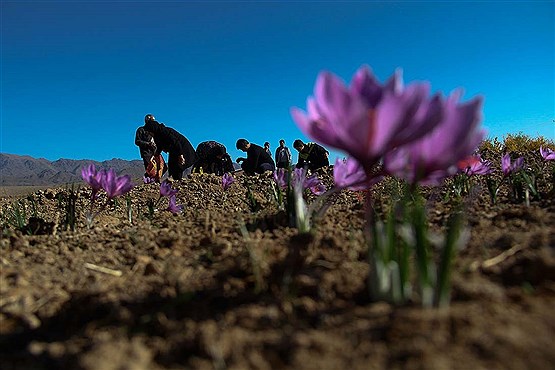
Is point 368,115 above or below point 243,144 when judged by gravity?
below

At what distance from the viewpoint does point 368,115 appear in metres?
0.95

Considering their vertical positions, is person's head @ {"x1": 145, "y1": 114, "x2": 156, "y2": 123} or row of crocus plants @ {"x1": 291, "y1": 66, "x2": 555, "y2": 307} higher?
person's head @ {"x1": 145, "y1": 114, "x2": 156, "y2": 123}

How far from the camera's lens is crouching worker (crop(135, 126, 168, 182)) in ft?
29.0

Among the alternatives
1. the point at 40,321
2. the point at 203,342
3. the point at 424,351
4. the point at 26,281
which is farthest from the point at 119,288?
the point at 424,351

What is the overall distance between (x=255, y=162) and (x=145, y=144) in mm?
2528

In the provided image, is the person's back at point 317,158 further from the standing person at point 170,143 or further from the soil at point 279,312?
the soil at point 279,312

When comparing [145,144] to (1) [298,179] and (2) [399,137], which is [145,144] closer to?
(1) [298,179]

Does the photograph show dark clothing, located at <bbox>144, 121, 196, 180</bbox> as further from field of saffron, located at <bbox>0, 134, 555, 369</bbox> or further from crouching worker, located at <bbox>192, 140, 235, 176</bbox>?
field of saffron, located at <bbox>0, 134, 555, 369</bbox>

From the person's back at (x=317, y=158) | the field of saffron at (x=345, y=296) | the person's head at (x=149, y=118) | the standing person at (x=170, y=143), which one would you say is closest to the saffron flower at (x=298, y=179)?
the field of saffron at (x=345, y=296)

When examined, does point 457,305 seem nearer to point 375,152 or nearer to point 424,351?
point 424,351

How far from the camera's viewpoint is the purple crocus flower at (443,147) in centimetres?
100

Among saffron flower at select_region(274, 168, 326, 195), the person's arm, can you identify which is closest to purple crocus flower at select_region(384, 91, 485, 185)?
saffron flower at select_region(274, 168, 326, 195)

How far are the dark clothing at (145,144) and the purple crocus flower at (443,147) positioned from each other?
8215 millimetres

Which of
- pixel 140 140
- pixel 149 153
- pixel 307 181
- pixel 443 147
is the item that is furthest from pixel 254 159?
pixel 443 147
